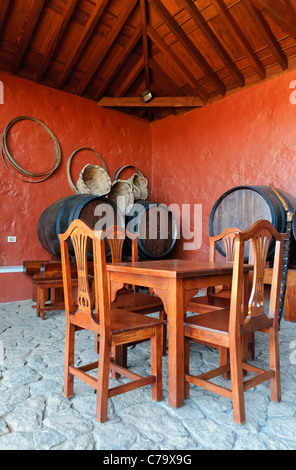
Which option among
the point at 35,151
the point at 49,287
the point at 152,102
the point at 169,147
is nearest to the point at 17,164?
the point at 35,151

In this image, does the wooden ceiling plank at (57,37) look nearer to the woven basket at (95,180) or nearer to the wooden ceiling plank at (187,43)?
the wooden ceiling plank at (187,43)

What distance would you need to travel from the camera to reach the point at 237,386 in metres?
1.42

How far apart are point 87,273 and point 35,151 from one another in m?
3.55

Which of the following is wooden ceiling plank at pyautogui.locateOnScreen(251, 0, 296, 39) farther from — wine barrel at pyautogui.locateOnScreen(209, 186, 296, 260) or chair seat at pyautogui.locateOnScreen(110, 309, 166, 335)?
chair seat at pyautogui.locateOnScreen(110, 309, 166, 335)

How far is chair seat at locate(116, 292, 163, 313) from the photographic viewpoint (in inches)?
83.4

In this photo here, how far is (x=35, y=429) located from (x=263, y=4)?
4.01m

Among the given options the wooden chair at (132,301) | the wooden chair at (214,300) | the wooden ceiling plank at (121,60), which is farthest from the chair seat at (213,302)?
the wooden ceiling plank at (121,60)

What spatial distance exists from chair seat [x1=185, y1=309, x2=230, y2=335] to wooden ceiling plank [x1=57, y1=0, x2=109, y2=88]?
13.2ft

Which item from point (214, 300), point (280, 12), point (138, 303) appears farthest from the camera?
point (280, 12)

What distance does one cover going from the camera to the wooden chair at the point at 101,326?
4.83 ft

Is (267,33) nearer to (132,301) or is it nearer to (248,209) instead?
(248,209)

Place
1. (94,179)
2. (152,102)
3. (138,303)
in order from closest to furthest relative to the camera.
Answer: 1. (138,303)
2. (94,179)
3. (152,102)

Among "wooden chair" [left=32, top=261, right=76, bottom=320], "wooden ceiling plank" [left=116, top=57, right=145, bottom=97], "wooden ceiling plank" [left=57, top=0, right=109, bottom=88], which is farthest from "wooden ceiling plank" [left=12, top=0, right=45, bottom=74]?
"wooden chair" [left=32, top=261, right=76, bottom=320]

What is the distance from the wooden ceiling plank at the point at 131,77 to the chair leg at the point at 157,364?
15.0ft
